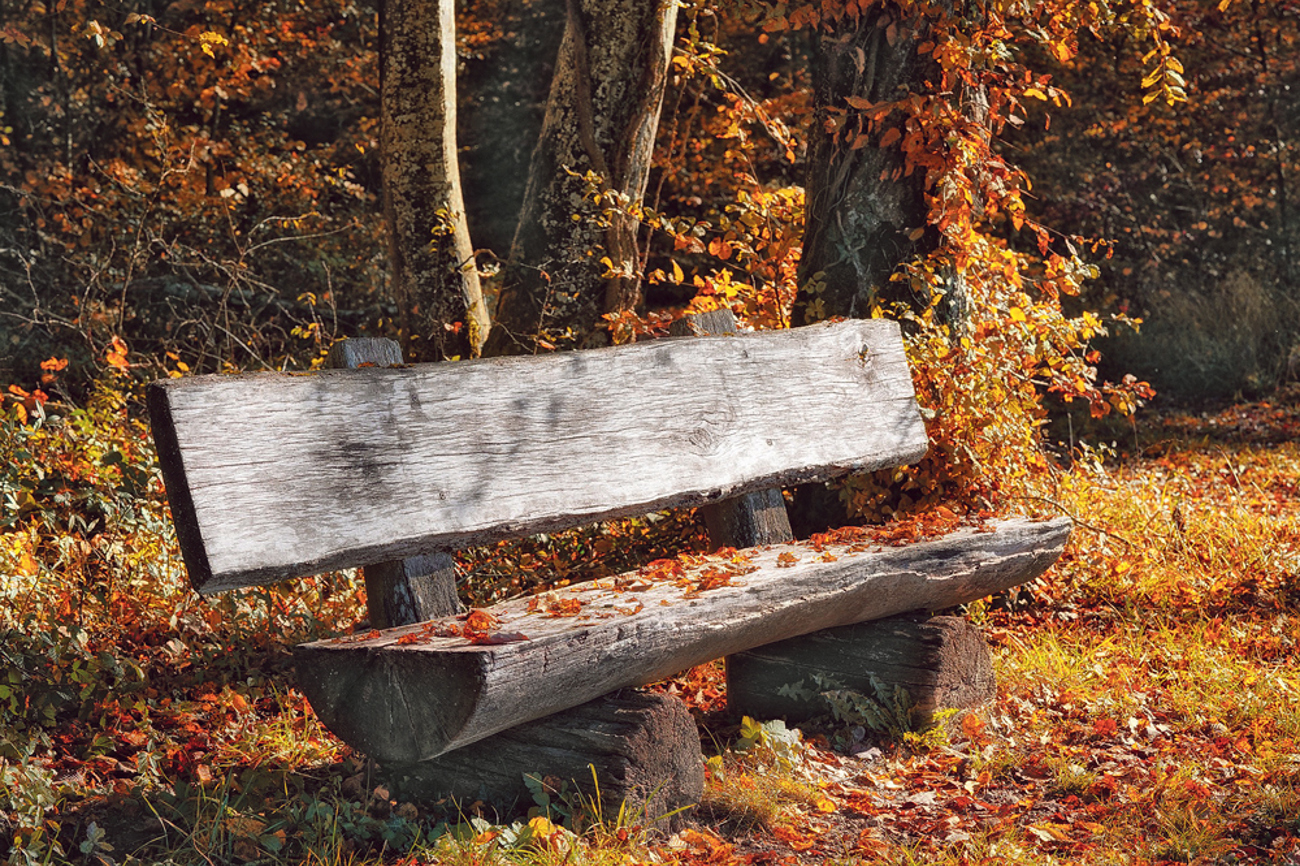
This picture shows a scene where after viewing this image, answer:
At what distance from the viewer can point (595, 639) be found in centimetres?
250

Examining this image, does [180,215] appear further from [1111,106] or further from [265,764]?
[1111,106]

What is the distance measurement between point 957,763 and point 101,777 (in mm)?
2394

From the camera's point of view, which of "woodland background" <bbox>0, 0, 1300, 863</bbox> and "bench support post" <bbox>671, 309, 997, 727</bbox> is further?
"bench support post" <bbox>671, 309, 997, 727</bbox>

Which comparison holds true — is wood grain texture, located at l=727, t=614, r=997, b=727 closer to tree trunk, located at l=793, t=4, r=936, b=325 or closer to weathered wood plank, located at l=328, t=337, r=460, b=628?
weathered wood plank, located at l=328, t=337, r=460, b=628

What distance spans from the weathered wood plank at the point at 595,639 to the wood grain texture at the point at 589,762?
0.31 ft

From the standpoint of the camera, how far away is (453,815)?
275cm

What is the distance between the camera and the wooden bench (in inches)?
92.0

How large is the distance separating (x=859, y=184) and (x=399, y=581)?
2719 mm

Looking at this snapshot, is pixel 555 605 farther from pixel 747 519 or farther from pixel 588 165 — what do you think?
pixel 588 165

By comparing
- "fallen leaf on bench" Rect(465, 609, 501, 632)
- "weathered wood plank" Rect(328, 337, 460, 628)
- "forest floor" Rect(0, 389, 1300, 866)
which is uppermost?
"weathered wood plank" Rect(328, 337, 460, 628)

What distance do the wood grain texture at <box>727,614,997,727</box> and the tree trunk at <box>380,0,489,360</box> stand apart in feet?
9.08

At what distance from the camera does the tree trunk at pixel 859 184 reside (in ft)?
14.5

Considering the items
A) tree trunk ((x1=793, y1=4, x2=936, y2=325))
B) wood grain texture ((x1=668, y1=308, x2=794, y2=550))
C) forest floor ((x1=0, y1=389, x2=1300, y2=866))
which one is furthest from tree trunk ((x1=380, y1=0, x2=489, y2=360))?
wood grain texture ((x1=668, y1=308, x2=794, y2=550))

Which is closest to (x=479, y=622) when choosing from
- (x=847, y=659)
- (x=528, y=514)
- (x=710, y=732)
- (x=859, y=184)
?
(x=528, y=514)
